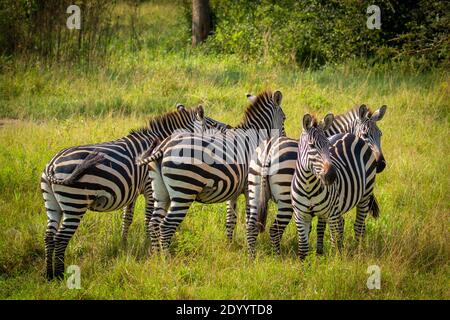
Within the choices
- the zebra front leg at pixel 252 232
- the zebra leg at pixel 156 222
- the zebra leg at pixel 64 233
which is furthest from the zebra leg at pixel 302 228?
the zebra leg at pixel 64 233

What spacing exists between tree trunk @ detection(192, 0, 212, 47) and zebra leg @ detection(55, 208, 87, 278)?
13036mm

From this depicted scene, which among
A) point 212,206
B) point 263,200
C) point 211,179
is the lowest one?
point 212,206

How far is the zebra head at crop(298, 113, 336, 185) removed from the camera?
5762 millimetres

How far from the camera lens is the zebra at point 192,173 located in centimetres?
638

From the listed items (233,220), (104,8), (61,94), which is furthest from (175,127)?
(104,8)

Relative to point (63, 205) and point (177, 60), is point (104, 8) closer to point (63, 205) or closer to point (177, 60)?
point (177, 60)

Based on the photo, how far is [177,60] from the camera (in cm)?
1583

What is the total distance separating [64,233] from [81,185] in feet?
1.53

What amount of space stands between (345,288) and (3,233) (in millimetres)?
3490

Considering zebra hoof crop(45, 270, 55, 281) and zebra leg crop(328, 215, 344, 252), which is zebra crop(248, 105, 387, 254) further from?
zebra hoof crop(45, 270, 55, 281)

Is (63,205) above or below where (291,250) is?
above

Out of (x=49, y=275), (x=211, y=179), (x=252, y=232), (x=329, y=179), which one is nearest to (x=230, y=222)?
(x=252, y=232)

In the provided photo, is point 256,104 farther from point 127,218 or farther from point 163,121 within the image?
point 127,218

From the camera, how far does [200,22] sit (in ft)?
61.9
